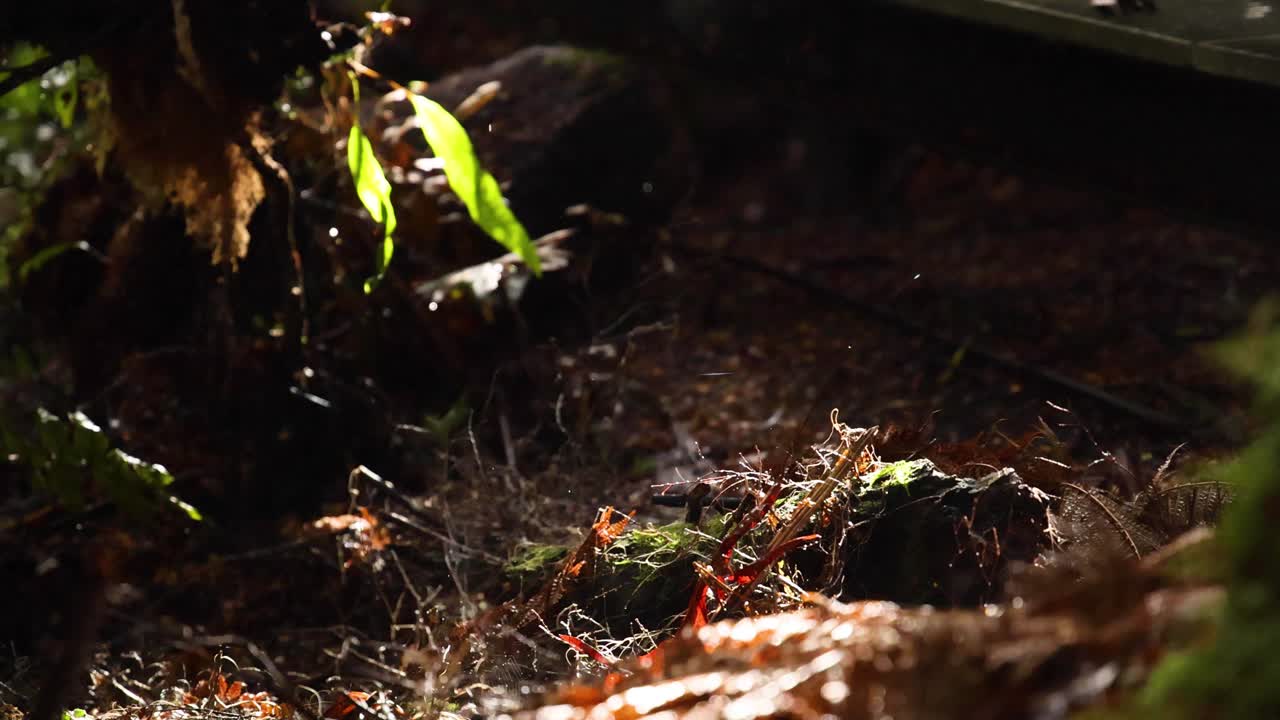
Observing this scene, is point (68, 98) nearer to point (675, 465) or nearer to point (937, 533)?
point (675, 465)

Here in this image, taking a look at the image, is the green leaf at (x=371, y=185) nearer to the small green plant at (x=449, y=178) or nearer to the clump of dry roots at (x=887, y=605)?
the small green plant at (x=449, y=178)

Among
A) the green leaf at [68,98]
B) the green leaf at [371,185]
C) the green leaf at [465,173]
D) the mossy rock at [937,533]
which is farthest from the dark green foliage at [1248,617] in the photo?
the green leaf at [68,98]

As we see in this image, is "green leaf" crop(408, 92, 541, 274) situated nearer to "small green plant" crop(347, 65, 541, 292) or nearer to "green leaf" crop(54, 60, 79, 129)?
"small green plant" crop(347, 65, 541, 292)

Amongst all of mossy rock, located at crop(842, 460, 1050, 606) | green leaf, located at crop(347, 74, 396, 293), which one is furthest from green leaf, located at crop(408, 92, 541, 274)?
mossy rock, located at crop(842, 460, 1050, 606)

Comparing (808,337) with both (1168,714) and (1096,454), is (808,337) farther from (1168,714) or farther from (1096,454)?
(1168,714)

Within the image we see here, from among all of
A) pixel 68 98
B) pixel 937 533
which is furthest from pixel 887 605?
pixel 68 98

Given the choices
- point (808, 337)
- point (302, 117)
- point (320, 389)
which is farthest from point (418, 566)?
point (808, 337)

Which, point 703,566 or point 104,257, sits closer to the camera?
point 703,566
